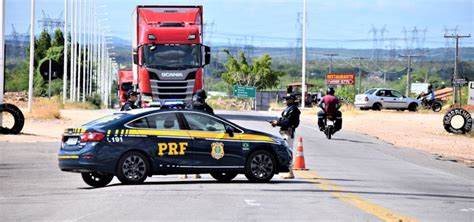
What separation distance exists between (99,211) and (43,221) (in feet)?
3.14

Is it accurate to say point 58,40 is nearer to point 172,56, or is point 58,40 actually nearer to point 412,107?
point 412,107

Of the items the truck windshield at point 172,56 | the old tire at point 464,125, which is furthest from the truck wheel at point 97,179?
the old tire at point 464,125

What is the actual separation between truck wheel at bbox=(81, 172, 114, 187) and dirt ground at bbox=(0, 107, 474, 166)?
1443 cm

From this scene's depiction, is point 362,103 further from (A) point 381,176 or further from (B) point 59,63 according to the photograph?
(A) point 381,176

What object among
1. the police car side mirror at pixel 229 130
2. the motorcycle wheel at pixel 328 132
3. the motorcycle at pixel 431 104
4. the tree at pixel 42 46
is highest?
the tree at pixel 42 46

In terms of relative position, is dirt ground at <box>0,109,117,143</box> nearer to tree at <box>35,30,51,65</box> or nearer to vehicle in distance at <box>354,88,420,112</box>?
vehicle in distance at <box>354,88,420,112</box>

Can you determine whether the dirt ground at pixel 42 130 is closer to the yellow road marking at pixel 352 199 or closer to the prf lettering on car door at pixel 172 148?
the yellow road marking at pixel 352 199

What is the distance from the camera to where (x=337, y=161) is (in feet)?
89.5

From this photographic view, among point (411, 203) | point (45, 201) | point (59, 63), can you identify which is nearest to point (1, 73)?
point (45, 201)

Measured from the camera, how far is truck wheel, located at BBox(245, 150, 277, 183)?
19.9m

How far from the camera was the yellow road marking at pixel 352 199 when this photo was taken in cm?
1442

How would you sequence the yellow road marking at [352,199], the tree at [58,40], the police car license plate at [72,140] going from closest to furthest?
the yellow road marking at [352,199], the police car license plate at [72,140], the tree at [58,40]

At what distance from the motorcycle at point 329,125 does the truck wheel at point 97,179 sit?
1698 centimetres

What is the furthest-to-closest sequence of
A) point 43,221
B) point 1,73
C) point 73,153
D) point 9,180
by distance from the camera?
1. point 1,73
2. point 9,180
3. point 73,153
4. point 43,221
